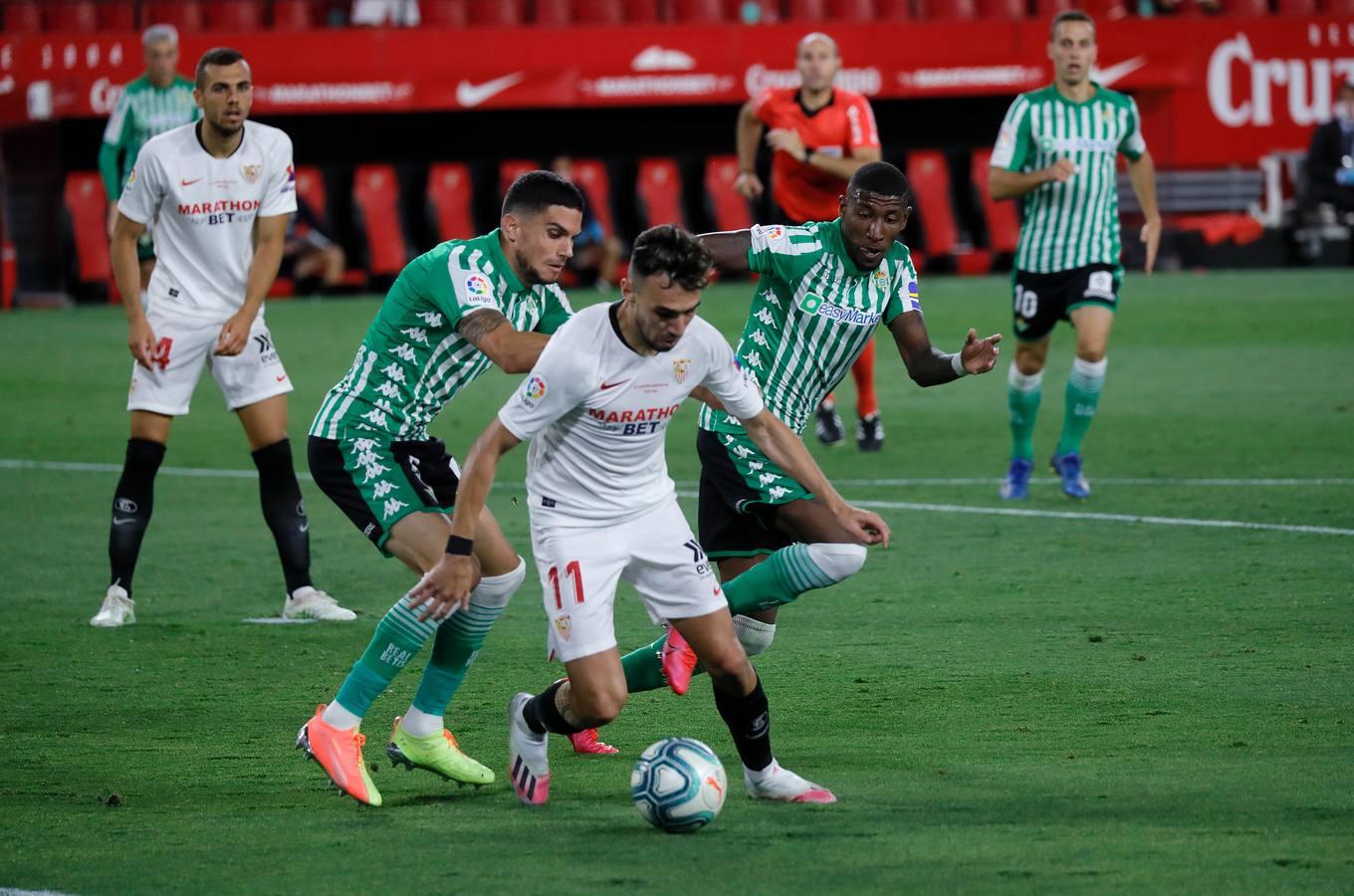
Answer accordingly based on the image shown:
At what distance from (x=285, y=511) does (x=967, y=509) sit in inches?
145

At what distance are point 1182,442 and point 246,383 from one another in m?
6.42

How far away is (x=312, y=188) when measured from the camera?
76.9 ft

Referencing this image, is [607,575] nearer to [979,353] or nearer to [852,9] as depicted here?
[979,353]

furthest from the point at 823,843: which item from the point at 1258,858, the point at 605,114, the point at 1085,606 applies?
the point at 605,114

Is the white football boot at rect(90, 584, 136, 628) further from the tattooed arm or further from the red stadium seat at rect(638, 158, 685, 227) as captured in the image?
the red stadium seat at rect(638, 158, 685, 227)

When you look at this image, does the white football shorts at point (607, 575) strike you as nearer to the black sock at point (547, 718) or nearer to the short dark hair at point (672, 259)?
the black sock at point (547, 718)

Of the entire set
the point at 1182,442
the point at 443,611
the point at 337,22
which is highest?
the point at 337,22

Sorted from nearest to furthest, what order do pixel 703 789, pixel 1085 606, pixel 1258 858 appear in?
pixel 1258 858 → pixel 703 789 → pixel 1085 606

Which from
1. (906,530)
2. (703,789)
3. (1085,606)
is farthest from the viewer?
(906,530)

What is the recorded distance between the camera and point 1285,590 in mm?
7992

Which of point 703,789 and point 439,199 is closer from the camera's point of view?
point 703,789

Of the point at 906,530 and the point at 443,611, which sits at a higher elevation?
the point at 443,611

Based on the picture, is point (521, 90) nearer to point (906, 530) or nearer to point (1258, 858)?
point (906, 530)

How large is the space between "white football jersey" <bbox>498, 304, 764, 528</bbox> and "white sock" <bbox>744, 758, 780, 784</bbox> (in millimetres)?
732
